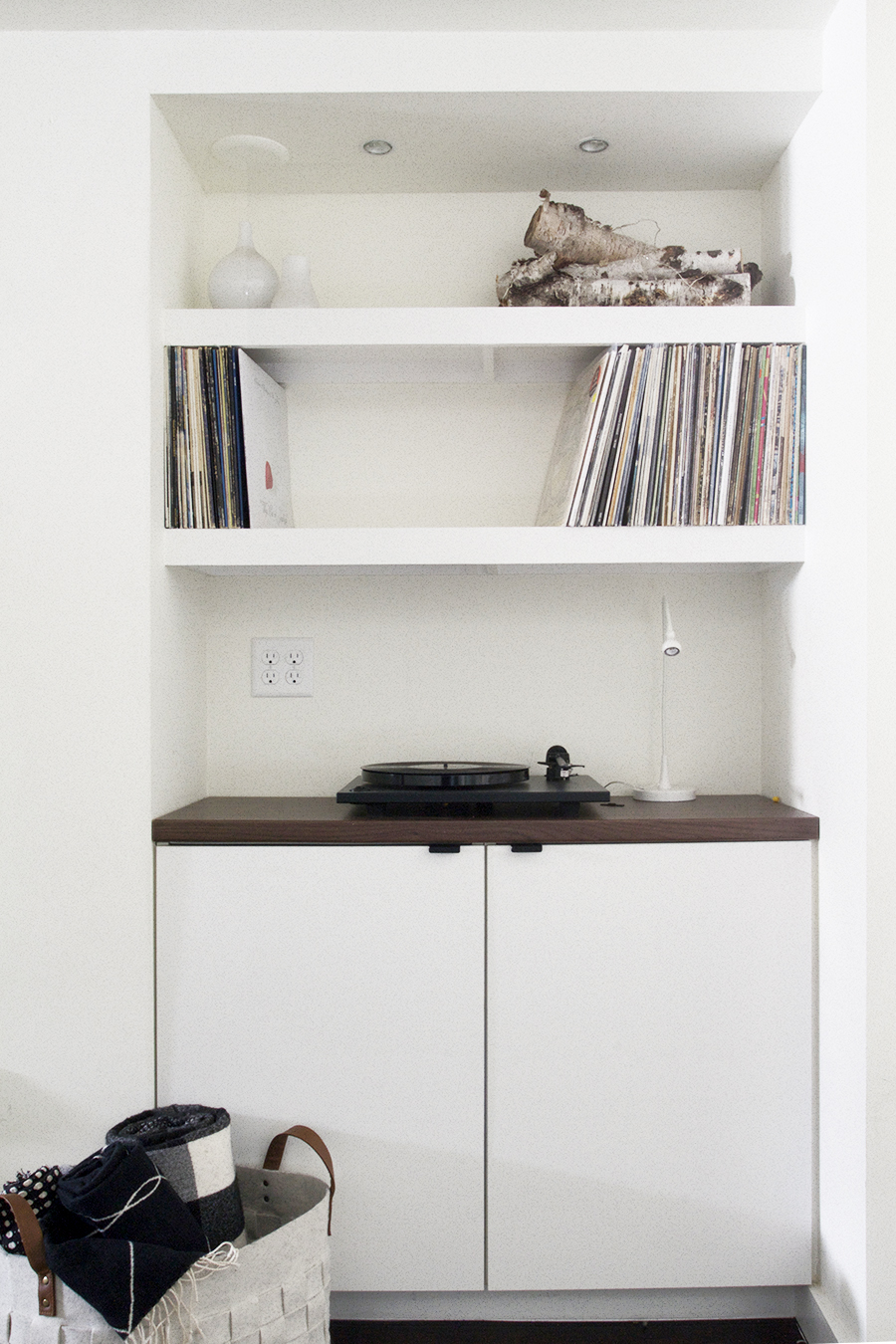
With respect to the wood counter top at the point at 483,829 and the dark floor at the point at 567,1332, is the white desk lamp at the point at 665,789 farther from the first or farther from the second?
the dark floor at the point at 567,1332

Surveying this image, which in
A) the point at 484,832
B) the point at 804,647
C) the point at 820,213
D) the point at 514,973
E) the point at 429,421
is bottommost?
the point at 514,973

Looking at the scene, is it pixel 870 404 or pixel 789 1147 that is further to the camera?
pixel 789 1147

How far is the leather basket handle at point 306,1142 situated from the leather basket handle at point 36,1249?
366 mm

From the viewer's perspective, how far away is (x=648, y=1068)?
1.59m

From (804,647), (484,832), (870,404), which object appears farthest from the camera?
(804,647)

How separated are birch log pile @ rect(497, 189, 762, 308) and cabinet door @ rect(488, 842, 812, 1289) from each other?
961 millimetres

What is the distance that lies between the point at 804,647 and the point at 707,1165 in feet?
2.90

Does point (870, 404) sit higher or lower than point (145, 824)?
higher

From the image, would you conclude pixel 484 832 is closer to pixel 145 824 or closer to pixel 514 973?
pixel 514 973

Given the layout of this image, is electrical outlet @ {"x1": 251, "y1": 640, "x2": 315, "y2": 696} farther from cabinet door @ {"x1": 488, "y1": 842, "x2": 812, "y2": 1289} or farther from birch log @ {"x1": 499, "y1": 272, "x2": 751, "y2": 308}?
birch log @ {"x1": 499, "y1": 272, "x2": 751, "y2": 308}

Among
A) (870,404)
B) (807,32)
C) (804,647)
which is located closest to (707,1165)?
(804,647)

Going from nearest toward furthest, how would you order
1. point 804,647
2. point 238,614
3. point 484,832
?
point 484,832, point 804,647, point 238,614

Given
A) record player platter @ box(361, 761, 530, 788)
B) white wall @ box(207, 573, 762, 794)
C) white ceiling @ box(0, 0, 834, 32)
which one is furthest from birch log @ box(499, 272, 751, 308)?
record player platter @ box(361, 761, 530, 788)

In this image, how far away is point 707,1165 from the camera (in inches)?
62.5
